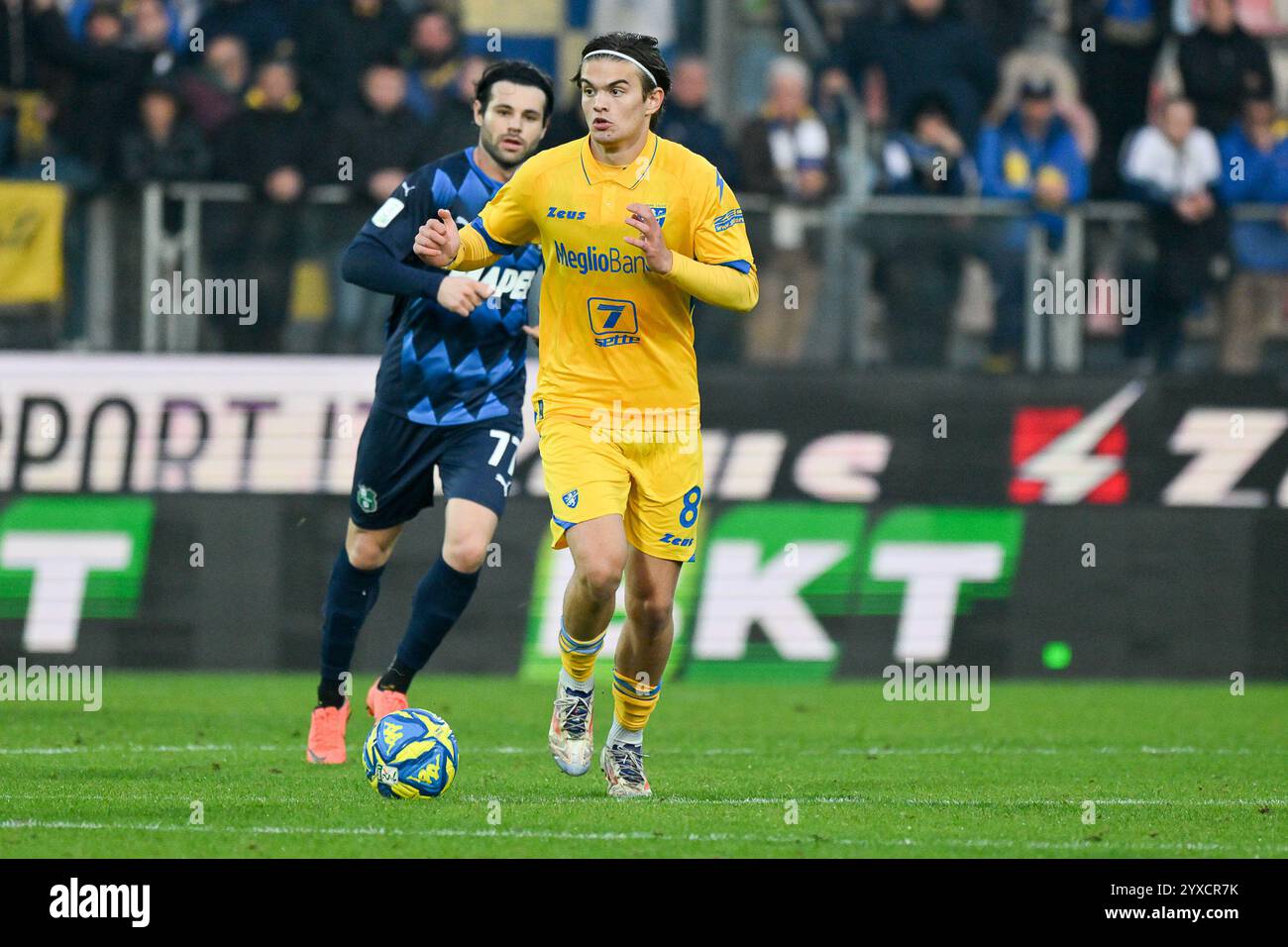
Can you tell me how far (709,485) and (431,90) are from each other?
3.34 m

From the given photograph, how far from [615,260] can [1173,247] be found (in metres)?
7.06

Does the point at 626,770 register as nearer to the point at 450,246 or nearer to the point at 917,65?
the point at 450,246

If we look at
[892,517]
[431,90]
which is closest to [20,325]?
[431,90]

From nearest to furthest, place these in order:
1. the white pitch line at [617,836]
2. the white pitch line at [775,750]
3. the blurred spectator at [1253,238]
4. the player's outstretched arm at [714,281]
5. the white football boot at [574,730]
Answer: the white pitch line at [617,836], the player's outstretched arm at [714,281], the white football boot at [574,730], the white pitch line at [775,750], the blurred spectator at [1253,238]


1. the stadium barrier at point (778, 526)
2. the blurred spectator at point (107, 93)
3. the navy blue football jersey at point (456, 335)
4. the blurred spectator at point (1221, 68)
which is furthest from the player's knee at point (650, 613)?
the blurred spectator at point (1221, 68)

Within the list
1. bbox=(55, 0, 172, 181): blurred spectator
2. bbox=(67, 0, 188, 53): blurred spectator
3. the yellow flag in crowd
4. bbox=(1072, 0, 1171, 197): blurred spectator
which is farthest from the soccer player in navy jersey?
bbox=(1072, 0, 1171, 197): blurred spectator

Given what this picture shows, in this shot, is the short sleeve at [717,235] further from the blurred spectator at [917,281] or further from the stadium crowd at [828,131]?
the blurred spectator at [917,281]

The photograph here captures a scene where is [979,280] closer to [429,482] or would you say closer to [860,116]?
[860,116]

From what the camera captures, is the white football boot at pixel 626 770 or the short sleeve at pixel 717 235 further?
the white football boot at pixel 626 770

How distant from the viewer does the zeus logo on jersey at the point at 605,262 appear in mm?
7414

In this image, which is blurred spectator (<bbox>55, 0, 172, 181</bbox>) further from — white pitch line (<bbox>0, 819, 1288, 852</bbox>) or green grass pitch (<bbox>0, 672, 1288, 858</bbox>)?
white pitch line (<bbox>0, 819, 1288, 852</bbox>)

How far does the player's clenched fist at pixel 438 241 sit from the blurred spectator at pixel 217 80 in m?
6.67

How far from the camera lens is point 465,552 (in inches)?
340

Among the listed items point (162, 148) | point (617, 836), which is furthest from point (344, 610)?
point (162, 148)
